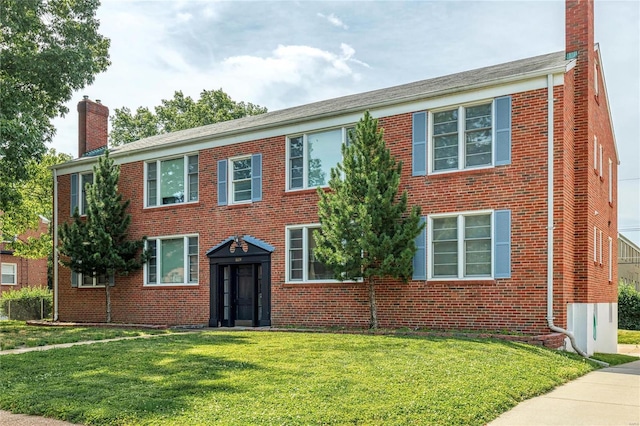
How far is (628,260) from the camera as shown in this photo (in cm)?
4381

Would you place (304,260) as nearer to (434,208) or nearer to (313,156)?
(313,156)

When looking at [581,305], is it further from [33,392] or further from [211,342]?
[33,392]

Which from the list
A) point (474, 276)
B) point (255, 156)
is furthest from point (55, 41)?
point (474, 276)

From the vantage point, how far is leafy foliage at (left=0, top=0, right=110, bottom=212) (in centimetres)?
1744

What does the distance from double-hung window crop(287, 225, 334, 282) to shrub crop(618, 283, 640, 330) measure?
809 inches

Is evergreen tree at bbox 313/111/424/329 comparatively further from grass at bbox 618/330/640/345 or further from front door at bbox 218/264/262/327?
grass at bbox 618/330/640/345

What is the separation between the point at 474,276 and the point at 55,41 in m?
15.7

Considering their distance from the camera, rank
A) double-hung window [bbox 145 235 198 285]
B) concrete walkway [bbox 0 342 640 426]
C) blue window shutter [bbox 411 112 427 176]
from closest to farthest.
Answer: concrete walkway [bbox 0 342 640 426] < blue window shutter [bbox 411 112 427 176] < double-hung window [bbox 145 235 198 285]

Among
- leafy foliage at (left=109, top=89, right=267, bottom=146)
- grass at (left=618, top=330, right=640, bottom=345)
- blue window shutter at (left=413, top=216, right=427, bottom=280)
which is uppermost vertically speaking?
leafy foliage at (left=109, top=89, right=267, bottom=146)

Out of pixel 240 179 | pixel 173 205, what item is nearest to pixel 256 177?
pixel 240 179

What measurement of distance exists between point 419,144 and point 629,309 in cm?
2109

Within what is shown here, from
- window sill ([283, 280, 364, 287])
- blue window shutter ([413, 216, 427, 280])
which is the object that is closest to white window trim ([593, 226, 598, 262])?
blue window shutter ([413, 216, 427, 280])

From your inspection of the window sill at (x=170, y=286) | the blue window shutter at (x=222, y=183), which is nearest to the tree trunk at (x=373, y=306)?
the blue window shutter at (x=222, y=183)

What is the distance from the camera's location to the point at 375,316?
1517 centimetres
